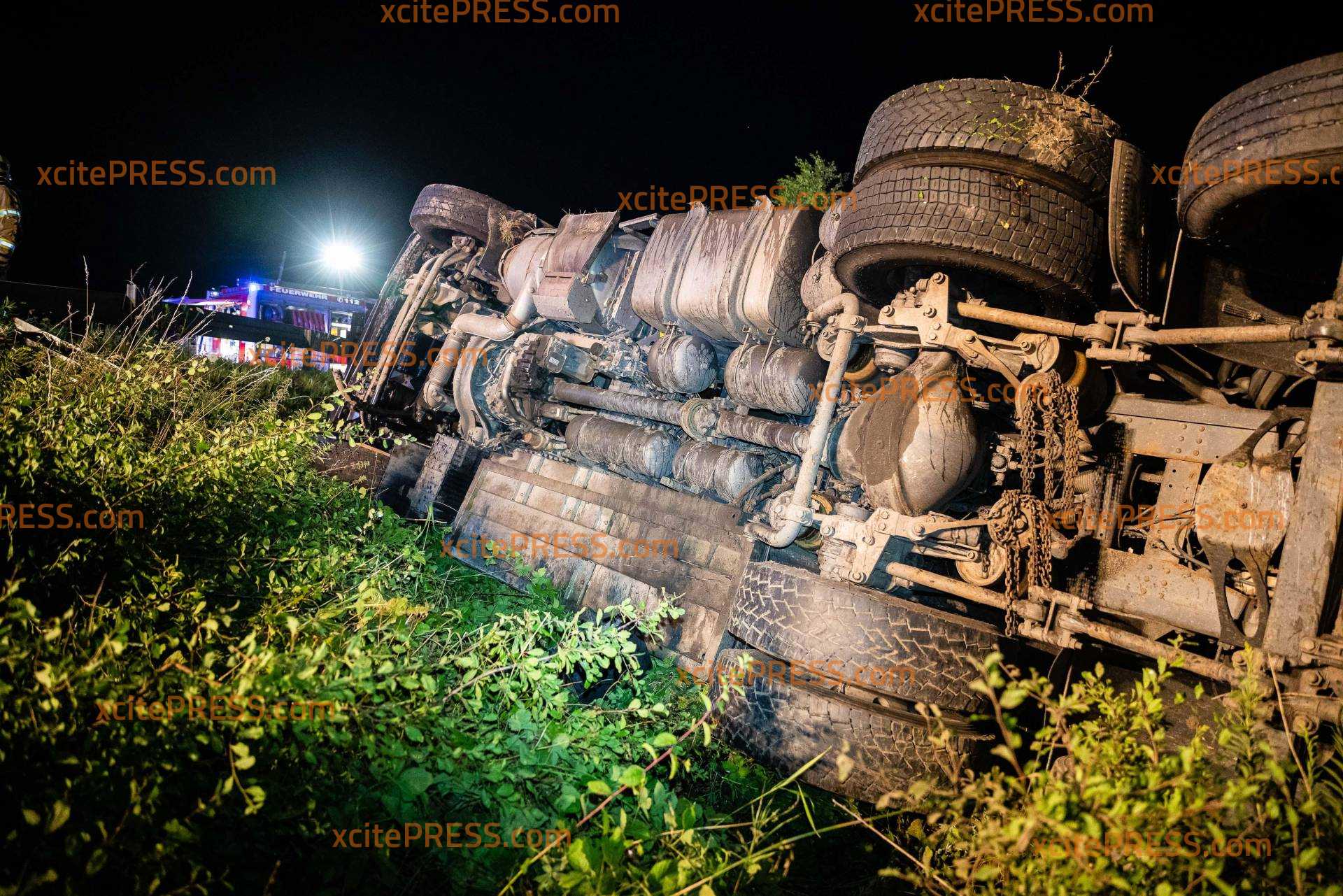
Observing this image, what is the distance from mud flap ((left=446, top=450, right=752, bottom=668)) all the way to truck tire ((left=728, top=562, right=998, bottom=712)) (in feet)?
3.30

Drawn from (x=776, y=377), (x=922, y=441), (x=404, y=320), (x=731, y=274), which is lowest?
(x=922, y=441)

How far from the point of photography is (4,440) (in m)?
2.83

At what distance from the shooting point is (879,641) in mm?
2621

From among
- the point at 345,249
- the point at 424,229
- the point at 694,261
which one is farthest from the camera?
the point at 345,249

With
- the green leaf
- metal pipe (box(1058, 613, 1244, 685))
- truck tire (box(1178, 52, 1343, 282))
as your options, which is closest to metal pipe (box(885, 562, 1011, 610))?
metal pipe (box(1058, 613, 1244, 685))

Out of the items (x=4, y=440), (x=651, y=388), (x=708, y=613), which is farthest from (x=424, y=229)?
(x=708, y=613)

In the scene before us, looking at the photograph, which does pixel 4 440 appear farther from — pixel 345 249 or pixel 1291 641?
pixel 345 249

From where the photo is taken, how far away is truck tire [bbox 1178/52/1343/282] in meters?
1.91

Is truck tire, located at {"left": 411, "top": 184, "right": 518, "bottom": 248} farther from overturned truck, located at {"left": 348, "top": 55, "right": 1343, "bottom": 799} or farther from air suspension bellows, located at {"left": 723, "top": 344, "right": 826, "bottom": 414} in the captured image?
overturned truck, located at {"left": 348, "top": 55, "right": 1343, "bottom": 799}

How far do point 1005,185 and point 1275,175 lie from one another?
791mm

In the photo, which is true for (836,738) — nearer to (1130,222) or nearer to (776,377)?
(776,377)

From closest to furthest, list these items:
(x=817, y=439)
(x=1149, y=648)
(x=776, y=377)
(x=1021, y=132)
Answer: (x=1149, y=648)
(x=1021, y=132)
(x=817, y=439)
(x=776, y=377)

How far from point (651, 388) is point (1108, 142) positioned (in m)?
3.17

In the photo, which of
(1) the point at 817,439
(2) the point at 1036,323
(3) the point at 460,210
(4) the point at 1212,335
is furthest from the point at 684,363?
(3) the point at 460,210
